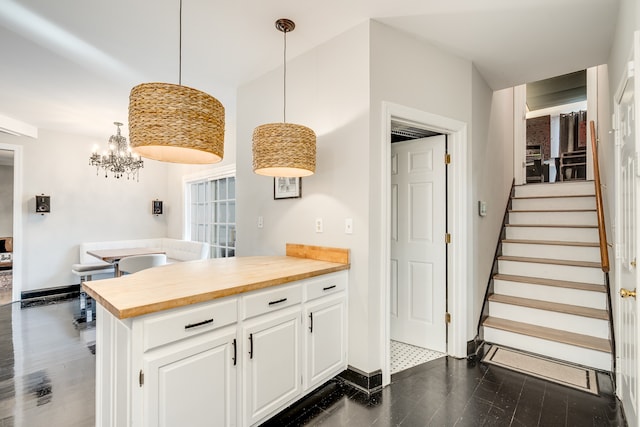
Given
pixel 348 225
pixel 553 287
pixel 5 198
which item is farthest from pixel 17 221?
pixel 553 287

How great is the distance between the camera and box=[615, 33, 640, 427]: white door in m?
1.50

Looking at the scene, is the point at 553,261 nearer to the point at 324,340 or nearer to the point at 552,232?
the point at 552,232

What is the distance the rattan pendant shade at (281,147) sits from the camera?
2.06 m

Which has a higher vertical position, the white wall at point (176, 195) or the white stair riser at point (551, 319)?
the white wall at point (176, 195)

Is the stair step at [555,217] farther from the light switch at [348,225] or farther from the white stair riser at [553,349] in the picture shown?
the light switch at [348,225]

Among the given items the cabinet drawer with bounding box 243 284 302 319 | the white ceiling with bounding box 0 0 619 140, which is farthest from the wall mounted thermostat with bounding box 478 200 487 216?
the cabinet drawer with bounding box 243 284 302 319

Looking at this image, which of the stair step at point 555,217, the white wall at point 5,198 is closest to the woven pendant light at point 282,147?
the stair step at point 555,217

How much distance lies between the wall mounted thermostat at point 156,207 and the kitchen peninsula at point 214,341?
447 centimetres

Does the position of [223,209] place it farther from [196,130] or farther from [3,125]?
[196,130]

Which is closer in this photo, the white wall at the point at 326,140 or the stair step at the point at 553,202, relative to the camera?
the white wall at the point at 326,140

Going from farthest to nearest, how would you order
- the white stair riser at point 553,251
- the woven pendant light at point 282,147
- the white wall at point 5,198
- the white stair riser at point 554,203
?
the white wall at point 5,198
the white stair riser at point 554,203
the white stair riser at point 553,251
the woven pendant light at point 282,147

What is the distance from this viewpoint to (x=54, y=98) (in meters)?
3.78

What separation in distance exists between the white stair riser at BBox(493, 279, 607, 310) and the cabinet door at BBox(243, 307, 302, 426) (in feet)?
8.26

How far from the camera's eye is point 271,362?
1.83 meters
